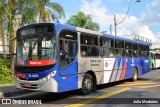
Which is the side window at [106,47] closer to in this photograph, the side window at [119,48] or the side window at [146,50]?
the side window at [119,48]

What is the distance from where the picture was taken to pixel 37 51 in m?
11.7

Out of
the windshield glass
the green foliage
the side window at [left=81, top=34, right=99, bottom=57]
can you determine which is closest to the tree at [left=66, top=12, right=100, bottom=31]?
the green foliage

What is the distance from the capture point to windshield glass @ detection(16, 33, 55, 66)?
11.5 meters

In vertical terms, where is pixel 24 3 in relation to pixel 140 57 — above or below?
above

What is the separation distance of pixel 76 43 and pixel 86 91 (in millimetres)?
2227

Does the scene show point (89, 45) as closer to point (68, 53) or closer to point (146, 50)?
point (68, 53)

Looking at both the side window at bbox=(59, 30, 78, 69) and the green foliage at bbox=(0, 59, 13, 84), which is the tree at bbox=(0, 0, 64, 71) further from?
the side window at bbox=(59, 30, 78, 69)

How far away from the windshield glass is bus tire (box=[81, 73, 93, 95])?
2.55 meters

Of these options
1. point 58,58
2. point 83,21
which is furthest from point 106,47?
point 83,21

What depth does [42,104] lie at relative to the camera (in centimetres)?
1121

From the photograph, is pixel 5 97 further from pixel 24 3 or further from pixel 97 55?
pixel 24 3

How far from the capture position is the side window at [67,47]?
11.8 meters

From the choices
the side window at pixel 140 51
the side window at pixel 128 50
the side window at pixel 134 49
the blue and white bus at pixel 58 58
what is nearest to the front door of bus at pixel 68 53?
the blue and white bus at pixel 58 58

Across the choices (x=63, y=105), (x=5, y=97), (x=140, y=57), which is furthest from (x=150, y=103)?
(x=140, y=57)
